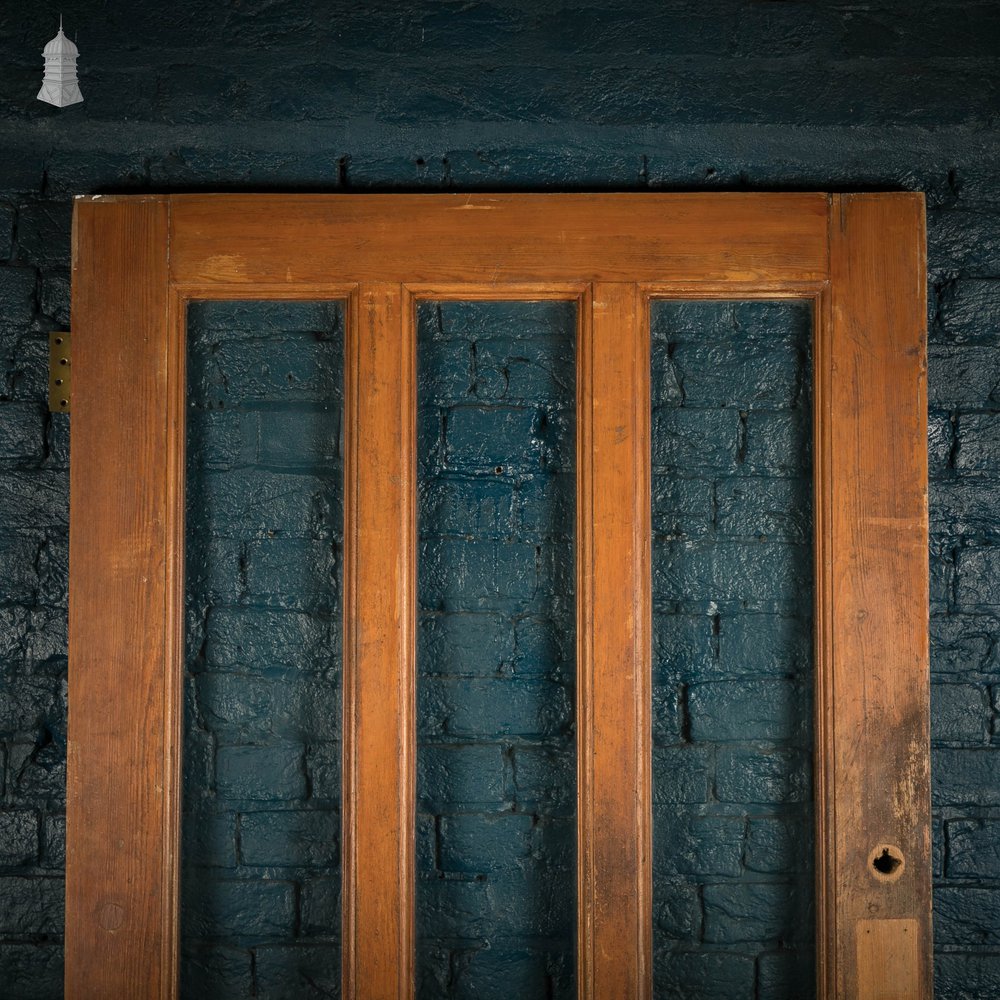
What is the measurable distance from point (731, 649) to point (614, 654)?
0.71ft

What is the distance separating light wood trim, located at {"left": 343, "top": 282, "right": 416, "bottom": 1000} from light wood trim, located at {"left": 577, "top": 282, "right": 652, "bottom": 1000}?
0.28 metres

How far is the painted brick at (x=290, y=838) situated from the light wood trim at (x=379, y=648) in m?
0.07

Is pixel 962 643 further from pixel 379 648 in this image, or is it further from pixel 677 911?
pixel 379 648

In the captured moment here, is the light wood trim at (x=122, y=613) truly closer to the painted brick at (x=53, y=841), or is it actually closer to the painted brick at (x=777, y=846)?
the painted brick at (x=53, y=841)

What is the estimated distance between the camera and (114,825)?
4.75 feet

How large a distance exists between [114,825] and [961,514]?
151 cm

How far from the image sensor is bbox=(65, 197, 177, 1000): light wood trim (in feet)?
4.74

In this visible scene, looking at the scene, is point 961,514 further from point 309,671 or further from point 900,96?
point 309,671

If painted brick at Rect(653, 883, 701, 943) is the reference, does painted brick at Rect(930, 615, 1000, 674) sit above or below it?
above

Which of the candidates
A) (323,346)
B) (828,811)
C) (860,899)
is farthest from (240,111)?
(860,899)

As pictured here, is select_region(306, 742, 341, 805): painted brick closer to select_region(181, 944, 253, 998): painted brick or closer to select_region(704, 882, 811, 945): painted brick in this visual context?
select_region(181, 944, 253, 998): painted brick

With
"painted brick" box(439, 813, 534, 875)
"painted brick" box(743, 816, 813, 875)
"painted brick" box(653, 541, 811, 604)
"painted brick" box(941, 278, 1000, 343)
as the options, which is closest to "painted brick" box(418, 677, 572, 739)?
"painted brick" box(439, 813, 534, 875)

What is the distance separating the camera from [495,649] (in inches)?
60.2

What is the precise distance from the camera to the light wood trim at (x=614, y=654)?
1.46 meters
